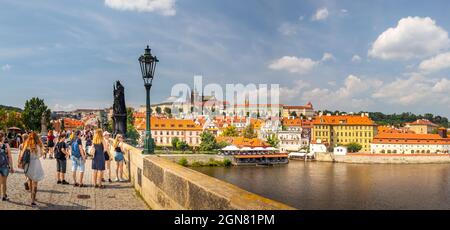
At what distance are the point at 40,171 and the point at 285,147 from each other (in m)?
113

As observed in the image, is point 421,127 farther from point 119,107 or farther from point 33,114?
point 119,107

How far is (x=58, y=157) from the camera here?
33.9 feet

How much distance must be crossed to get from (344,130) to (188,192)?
120 metres

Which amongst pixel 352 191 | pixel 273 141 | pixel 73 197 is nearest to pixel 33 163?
pixel 73 197

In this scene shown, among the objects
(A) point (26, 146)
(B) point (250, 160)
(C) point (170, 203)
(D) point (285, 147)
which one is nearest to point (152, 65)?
(A) point (26, 146)

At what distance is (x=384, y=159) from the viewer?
8956 centimetres

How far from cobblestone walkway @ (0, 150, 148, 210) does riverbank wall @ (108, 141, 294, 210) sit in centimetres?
43

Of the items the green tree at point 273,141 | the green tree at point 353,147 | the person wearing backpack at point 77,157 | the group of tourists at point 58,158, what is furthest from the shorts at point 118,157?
the green tree at point 353,147

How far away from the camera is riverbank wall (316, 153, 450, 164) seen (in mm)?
89562

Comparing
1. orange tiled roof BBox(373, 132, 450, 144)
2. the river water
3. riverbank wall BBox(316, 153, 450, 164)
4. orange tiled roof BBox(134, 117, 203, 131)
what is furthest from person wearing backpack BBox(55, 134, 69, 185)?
orange tiled roof BBox(373, 132, 450, 144)

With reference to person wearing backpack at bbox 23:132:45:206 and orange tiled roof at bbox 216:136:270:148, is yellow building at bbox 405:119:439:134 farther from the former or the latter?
person wearing backpack at bbox 23:132:45:206

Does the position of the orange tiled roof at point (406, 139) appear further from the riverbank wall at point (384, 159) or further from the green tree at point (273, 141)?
the green tree at point (273, 141)

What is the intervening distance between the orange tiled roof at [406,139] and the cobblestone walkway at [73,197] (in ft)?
347
